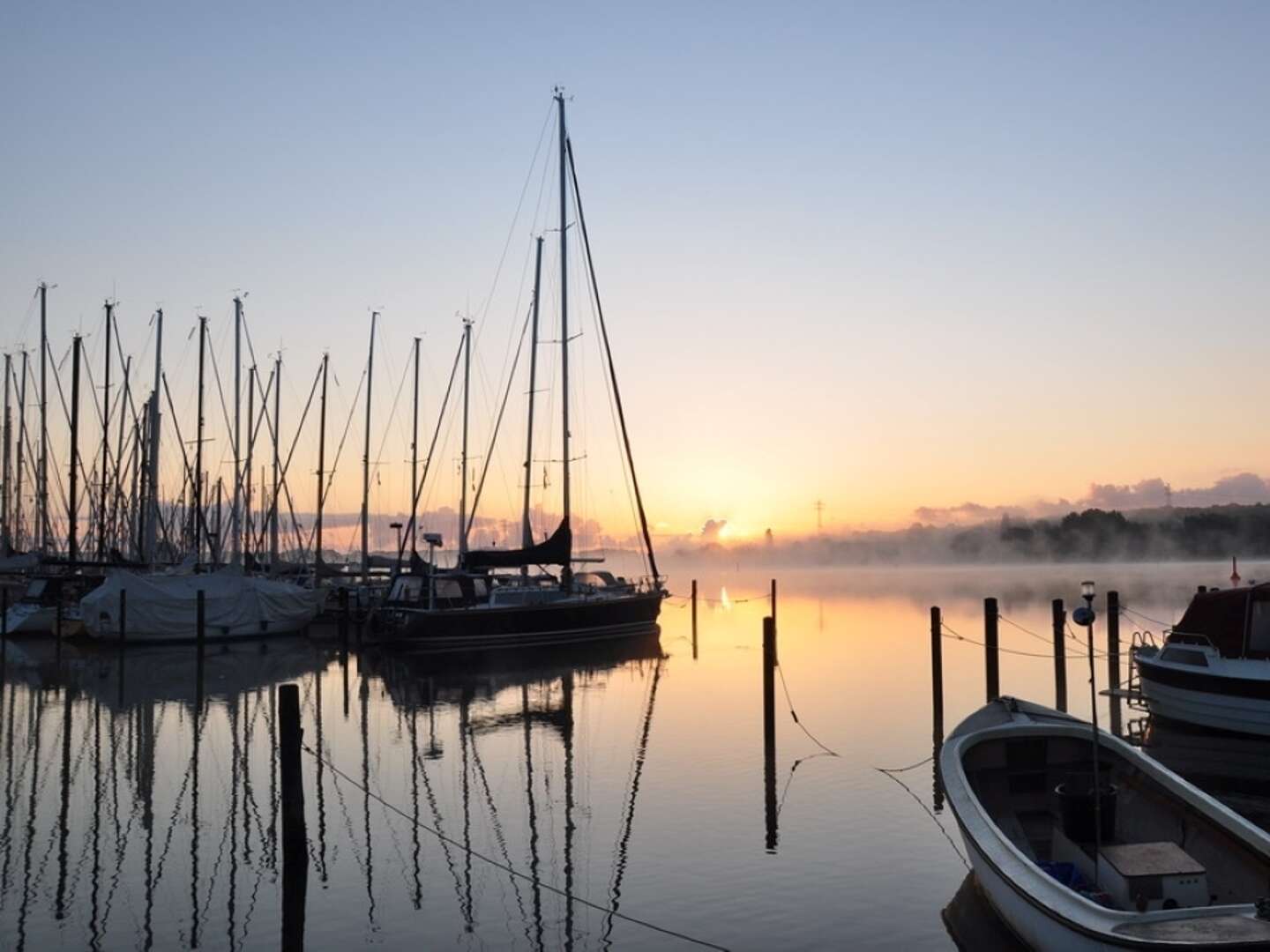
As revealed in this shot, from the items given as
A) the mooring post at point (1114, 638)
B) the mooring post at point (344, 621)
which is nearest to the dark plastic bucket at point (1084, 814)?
the mooring post at point (1114, 638)

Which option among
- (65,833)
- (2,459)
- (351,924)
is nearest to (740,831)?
(351,924)

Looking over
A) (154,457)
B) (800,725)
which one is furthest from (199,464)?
(800,725)

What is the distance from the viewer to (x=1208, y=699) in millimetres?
22969

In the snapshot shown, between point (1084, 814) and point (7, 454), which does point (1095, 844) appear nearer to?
point (1084, 814)

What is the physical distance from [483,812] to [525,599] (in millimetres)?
26967

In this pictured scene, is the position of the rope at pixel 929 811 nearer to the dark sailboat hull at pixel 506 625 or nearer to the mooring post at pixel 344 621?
the dark sailboat hull at pixel 506 625

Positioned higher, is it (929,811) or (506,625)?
(506,625)

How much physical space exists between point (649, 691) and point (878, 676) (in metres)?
7.71

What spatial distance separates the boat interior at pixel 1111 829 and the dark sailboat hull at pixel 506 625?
29.2 metres

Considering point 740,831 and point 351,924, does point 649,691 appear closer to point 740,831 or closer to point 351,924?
point 740,831

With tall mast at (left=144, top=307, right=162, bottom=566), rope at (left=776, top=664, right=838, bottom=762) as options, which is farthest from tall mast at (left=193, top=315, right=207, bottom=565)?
rope at (left=776, top=664, right=838, bottom=762)

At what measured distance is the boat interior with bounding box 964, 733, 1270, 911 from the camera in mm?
10367

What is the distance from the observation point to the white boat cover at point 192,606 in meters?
42.5

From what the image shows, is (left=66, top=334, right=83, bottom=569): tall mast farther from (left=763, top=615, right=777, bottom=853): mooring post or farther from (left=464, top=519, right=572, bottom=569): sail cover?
(left=763, top=615, right=777, bottom=853): mooring post
